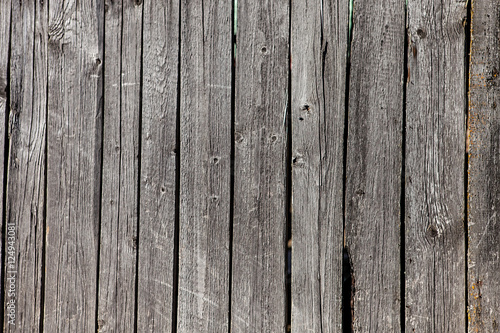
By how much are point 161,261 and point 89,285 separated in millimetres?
408

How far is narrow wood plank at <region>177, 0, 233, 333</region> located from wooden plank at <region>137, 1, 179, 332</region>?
0.06 metres

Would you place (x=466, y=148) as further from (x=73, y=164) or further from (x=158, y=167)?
(x=73, y=164)

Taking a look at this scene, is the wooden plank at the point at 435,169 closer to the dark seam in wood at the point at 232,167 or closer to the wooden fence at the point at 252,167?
the wooden fence at the point at 252,167

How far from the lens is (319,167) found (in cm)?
166

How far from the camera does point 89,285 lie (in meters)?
1.83

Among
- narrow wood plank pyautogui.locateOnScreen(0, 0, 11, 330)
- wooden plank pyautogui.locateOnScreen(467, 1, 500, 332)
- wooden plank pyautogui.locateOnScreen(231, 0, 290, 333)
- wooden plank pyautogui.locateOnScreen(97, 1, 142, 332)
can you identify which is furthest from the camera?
narrow wood plank pyautogui.locateOnScreen(0, 0, 11, 330)

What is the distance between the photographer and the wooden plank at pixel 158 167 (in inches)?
69.1

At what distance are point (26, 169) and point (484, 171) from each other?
2.20 metres

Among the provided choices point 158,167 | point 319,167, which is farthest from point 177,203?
point 319,167

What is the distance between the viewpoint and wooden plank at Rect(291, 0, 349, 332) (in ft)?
5.40

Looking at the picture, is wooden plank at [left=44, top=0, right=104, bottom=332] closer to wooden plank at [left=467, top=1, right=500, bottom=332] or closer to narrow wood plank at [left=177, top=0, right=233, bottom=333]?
narrow wood plank at [left=177, top=0, right=233, bottom=333]

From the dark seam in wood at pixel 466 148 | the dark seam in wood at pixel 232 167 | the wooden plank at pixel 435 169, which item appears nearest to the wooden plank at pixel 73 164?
the dark seam in wood at pixel 232 167

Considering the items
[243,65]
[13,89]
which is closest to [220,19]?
[243,65]

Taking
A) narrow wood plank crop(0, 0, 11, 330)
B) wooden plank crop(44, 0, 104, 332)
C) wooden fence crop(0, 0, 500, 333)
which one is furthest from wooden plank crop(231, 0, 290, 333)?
narrow wood plank crop(0, 0, 11, 330)
